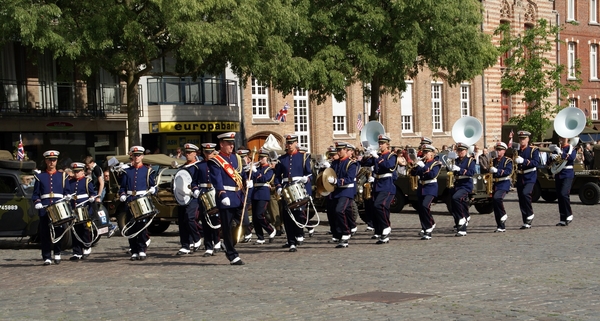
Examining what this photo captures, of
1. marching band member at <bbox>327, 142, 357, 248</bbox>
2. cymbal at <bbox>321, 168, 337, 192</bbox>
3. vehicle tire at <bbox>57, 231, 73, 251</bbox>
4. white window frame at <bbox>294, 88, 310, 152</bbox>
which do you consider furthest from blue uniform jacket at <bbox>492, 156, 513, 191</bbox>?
white window frame at <bbox>294, 88, 310, 152</bbox>

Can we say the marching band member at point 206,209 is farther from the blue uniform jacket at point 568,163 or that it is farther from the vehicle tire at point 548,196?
the vehicle tire at point 548,196

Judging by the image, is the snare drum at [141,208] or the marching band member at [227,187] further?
the snare drum at [141,208]

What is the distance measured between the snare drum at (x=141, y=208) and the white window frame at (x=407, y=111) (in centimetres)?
3188

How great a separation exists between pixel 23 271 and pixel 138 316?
17.7 ft

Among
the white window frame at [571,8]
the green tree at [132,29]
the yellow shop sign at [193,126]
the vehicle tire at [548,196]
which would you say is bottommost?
the vehicle tire at [548,196]

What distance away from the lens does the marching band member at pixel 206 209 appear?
15.7 m

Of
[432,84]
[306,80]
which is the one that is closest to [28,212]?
[306,80]

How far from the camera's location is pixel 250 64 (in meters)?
27.7

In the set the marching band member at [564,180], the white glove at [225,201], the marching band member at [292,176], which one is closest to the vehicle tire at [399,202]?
the marching band member at [564,180]

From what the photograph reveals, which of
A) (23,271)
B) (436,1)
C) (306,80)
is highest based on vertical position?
(436,1)

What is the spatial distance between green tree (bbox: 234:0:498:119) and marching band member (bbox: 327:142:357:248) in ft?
45.7

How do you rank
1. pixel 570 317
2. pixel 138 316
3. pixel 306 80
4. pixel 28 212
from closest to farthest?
pixel 570 317, pixel 138 316, pixel 28 212, pixel 306 80

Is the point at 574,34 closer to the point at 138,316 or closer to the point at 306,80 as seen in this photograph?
the point at 306,80

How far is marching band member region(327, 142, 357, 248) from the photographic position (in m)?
16.9
